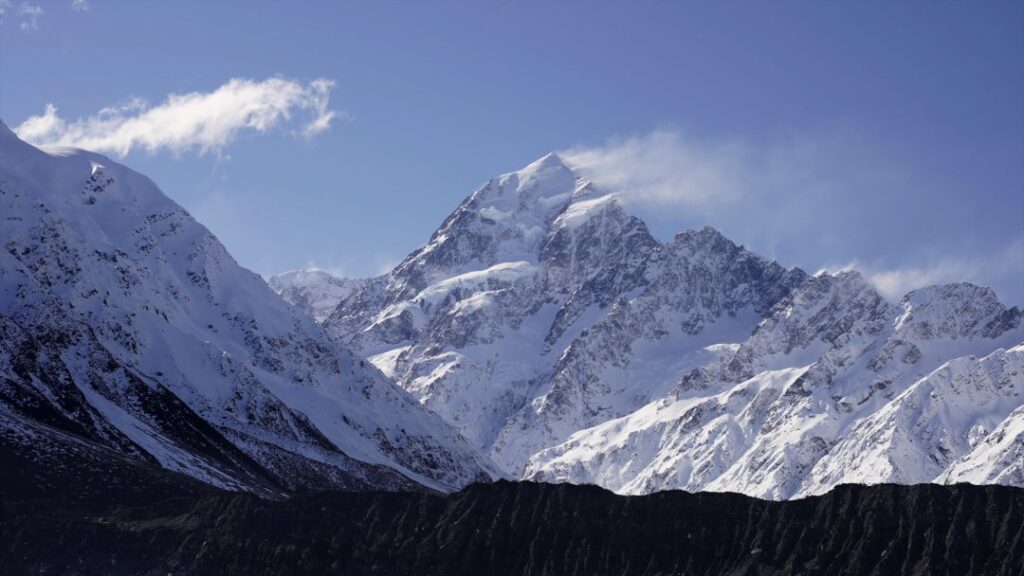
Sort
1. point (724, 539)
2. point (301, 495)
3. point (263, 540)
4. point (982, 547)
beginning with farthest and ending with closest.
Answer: point (301, 495)
point (263, 540)
point (724, 539)
point (982, 547)

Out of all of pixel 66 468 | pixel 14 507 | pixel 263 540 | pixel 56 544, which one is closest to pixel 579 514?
pixel 263 540

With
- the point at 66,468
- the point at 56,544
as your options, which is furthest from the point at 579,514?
the point at 66,468

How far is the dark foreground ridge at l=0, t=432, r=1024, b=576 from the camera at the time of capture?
134 metres

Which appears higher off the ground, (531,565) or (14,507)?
(531,565)

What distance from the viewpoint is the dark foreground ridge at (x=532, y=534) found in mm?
134375

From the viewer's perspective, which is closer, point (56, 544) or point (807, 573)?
point (807, 573)

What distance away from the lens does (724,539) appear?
14188 centimetres

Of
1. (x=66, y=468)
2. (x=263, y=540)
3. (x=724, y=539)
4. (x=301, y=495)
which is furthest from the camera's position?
(x=66, y=468)

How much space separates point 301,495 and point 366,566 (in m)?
17.9

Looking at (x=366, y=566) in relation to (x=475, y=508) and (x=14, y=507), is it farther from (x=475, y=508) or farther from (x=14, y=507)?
(x=14, y=507)

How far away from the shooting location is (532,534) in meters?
150

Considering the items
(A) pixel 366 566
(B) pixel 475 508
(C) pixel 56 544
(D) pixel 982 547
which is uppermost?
(D) pixel 982 547

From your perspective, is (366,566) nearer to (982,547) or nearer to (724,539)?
(724,539)

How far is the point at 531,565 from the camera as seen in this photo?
145625 millimetres
